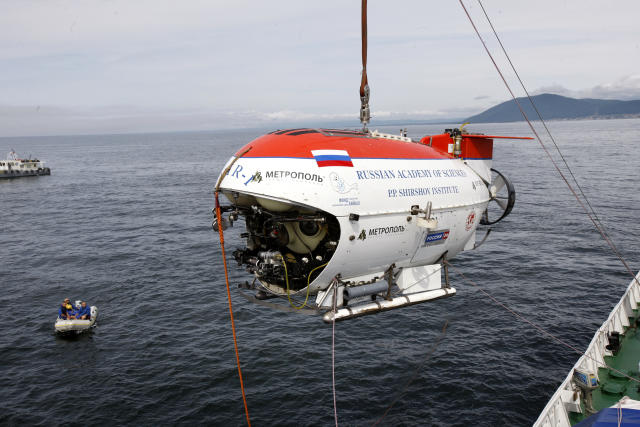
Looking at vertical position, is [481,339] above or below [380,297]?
below

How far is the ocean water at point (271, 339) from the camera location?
21828 mm

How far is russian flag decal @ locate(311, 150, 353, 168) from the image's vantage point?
38.9 ft

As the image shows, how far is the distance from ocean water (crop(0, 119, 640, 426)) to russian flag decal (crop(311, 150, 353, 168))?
1378 cm

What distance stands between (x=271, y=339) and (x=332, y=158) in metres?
19.1

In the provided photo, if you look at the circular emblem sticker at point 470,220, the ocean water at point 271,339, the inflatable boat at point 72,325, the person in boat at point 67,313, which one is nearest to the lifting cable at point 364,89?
the circular emblem sticker at point 470,220

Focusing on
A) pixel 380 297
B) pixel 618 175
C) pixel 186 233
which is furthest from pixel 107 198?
pixel 618 175

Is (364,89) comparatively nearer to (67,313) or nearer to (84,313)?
(84,313)

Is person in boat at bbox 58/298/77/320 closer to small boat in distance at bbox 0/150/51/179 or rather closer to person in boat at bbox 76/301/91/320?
person in boat at bbox 76/301/91/320

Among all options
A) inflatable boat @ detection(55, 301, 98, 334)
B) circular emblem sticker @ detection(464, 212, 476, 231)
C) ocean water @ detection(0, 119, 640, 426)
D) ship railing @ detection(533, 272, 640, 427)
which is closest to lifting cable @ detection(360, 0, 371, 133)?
circular emblem sticker @ detection(464, 212, 476, 231)

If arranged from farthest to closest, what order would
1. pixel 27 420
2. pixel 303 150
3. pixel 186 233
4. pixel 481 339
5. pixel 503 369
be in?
pixel 186 233, pixel 481 339, pixel 503 369, pixel 27 420, pixel 303 150

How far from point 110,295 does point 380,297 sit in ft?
89.7

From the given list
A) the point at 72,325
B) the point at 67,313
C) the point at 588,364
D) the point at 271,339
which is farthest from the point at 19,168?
the point at 588,364

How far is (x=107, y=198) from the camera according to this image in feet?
245

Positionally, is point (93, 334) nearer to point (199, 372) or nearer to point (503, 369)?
point (199, 372)
